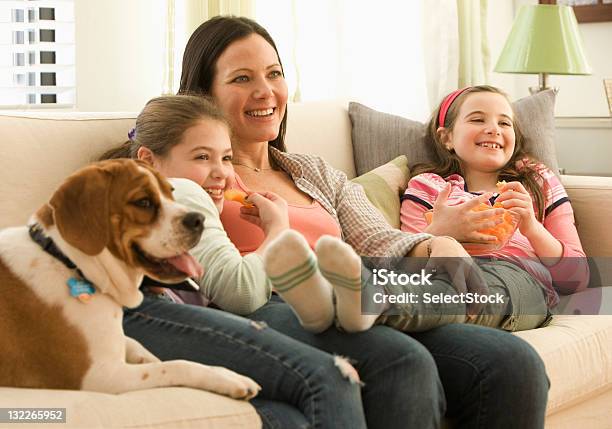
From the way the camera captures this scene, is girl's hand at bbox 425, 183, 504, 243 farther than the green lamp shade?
No

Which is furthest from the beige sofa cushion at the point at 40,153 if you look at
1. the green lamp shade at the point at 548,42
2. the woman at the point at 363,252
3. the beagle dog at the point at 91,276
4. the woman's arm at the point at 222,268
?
the green lamp shade at the point at 548,42

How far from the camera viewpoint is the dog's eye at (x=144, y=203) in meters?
1.45

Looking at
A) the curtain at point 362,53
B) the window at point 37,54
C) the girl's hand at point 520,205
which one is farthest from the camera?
the curtain at point 362,53

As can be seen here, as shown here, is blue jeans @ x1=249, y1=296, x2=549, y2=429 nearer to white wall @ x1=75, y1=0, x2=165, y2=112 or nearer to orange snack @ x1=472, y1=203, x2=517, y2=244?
orange snack @ x1=472, y1=203, x2=517, y2=244

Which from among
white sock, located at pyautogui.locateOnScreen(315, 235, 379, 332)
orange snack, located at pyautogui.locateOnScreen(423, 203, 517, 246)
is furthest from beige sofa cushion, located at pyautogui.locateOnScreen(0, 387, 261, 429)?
orange snack, located at pyautogui.locateOnScreen(423, 203, 517, 246)

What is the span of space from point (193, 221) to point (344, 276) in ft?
0.94

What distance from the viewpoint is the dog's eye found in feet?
4.77

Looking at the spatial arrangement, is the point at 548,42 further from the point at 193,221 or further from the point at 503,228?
the point at 193,221

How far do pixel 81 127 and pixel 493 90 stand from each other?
1133 millimetres

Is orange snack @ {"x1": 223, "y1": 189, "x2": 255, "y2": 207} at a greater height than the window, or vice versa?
the window

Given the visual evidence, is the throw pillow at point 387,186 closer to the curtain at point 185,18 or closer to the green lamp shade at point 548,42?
the curtain at point 185,18

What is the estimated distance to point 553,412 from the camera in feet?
6.87

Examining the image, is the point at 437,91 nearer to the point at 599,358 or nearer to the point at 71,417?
the point at 599,358

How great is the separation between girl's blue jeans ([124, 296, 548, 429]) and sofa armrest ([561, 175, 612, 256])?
0.91 m
